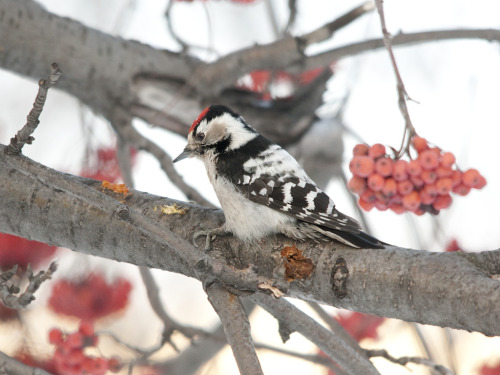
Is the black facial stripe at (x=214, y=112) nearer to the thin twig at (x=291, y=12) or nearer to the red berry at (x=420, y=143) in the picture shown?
the thin twig at (x=291, y=12)

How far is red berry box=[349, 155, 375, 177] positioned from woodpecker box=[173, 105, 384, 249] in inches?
7.0

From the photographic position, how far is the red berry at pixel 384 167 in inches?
92.0

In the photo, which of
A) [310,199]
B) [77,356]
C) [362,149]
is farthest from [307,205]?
[77,356]

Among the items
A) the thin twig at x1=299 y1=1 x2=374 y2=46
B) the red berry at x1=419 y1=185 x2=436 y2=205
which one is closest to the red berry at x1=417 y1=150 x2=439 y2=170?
the red berry at x1=419 y1=185 x2=436 y2=205

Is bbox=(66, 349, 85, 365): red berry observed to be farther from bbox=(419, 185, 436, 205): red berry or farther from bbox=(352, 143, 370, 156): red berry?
Result: bbox=(419, 185, 436, 205): red berry

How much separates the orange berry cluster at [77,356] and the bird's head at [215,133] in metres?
0.94

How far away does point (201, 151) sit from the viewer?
9.96 feet

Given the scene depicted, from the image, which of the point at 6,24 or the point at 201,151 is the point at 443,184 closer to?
the point at 201,151

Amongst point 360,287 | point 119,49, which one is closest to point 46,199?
point 360,287

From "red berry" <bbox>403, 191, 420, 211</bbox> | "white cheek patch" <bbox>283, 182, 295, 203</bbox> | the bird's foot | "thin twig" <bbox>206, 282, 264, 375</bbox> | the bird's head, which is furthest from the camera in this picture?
the bird's head

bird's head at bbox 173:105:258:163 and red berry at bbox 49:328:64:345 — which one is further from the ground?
bird's head at bbox 173:105:258:163

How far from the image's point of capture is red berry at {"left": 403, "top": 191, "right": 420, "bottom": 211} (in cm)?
239

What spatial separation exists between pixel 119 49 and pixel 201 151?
0.92 metres

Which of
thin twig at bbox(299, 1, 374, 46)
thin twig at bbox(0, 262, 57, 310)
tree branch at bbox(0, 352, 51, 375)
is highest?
thin twig at bbox(299, 1, 374, 46)
